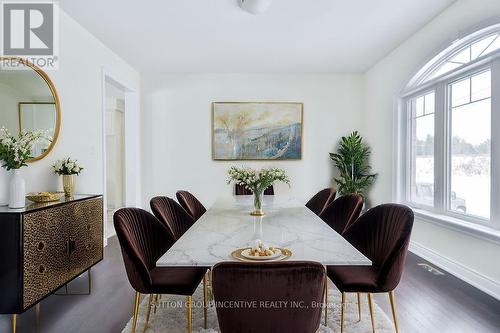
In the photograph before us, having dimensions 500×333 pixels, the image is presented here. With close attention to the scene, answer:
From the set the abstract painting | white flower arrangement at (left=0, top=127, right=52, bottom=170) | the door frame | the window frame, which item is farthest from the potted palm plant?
white flower arrangement at (left=0, top=127, right=52, bottom=170)

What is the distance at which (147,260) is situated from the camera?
2.07 m

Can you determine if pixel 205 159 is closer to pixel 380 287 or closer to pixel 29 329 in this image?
pixel 29 329

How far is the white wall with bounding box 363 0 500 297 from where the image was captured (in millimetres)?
2694

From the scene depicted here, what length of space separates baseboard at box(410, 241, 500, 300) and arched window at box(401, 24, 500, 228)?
0.49 meters

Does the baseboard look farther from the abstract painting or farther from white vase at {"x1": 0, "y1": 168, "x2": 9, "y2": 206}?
white vase at {"x1": 0, "y1": 168, "x2": 9, "y2": 206}

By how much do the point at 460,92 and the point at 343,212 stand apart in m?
2.04

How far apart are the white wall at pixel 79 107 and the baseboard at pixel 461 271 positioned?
13.6 ft

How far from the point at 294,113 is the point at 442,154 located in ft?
8.34

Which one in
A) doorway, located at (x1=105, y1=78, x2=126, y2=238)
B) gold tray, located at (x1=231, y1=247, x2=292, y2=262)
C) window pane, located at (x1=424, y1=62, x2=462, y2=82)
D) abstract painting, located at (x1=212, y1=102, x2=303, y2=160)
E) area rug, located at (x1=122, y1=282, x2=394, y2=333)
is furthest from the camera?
doorway, located at (x1=105, y1=78, x2=126, y2=238)

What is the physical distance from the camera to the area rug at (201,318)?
206 cm

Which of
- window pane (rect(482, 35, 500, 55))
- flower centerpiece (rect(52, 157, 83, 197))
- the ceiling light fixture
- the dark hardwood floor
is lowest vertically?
the dark hardwood floor

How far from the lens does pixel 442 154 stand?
3.48 meters

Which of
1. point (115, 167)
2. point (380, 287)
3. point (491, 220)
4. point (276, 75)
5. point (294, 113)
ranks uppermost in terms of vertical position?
point (276, 75)

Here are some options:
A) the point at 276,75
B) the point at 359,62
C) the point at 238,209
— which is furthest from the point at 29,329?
the point at 359,62
